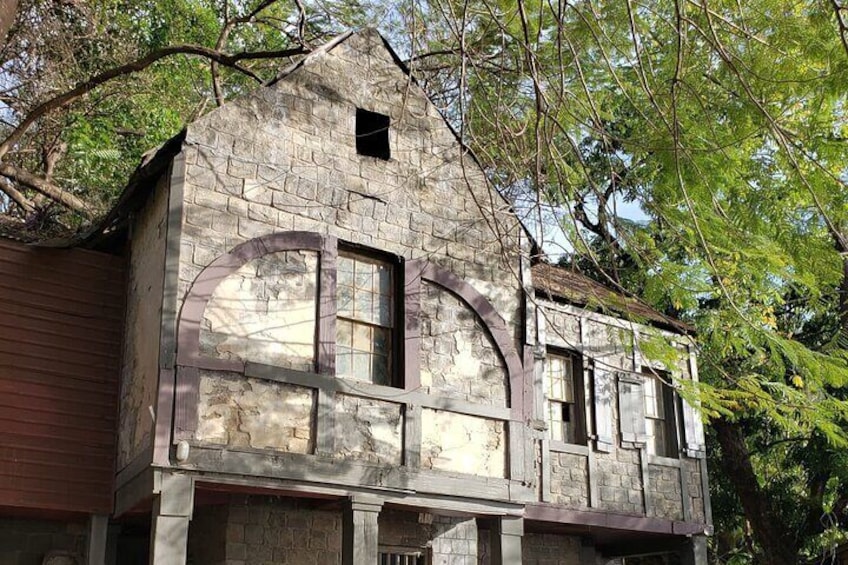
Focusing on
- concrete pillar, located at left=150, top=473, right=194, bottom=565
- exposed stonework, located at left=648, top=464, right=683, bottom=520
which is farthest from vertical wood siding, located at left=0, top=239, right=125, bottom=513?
exposed stonework, located at left=648, top=464, right=683, bottom=520

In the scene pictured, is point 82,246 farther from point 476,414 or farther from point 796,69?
point 796,69

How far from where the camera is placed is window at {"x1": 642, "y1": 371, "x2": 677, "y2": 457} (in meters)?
15.9

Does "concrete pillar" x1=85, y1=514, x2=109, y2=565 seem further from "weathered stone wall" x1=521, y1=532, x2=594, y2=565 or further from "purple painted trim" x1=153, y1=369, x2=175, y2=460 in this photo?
"weathered stone wall" x1=521, y1=532, x2=594, y2=565

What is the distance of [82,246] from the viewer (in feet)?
41.1

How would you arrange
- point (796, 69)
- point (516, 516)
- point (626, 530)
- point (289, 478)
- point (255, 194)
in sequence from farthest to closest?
point (626, 530) < point (516, 516) < point (255, 194) < point (289, 478) < point (796, 69)

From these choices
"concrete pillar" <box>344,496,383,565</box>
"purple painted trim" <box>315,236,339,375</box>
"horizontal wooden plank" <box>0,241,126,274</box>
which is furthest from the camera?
"horizontal wooden plank" <box>0,241,126,274</box>

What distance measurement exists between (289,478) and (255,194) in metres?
3.23

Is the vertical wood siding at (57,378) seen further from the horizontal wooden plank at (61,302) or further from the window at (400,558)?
the window at (400,558)

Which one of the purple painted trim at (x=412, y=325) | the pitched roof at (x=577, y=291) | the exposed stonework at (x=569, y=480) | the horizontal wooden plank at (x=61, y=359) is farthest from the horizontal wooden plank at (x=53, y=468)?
the pitched roof at (x=577, y=291)

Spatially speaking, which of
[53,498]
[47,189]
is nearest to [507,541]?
[53,498]

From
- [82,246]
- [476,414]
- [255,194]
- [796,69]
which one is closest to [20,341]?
[82,246]

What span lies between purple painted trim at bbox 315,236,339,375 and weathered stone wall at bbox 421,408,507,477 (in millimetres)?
1373

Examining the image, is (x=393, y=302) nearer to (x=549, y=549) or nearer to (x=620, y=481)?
(x=620, y=481)

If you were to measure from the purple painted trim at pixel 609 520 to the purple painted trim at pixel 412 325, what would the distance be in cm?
290
